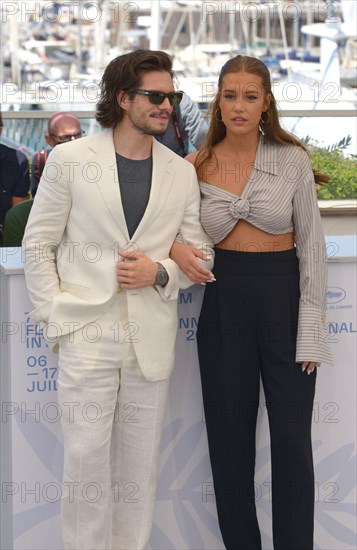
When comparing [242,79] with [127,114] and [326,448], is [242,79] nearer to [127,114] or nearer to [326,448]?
[127,114]

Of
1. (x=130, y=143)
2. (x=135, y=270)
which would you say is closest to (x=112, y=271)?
(x=135, y=270)

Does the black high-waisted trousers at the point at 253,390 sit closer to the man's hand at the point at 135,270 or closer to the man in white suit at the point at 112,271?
the man in white suit at the point at 112,271

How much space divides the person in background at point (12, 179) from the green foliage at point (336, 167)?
3082mm

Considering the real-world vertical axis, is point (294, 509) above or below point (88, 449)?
below

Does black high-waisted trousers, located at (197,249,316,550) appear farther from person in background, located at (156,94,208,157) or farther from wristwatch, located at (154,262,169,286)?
person in background, located at (156,94,208,157)

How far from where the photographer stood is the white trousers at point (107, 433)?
142 inches

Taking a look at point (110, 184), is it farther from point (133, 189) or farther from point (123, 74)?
point (123, 74)

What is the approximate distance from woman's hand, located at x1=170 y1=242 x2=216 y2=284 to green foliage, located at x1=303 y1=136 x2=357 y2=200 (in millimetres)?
4772

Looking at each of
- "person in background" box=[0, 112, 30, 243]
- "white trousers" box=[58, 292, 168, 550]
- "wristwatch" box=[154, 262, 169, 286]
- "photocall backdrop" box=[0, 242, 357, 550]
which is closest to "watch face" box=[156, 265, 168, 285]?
"wristwatch" box=[154, 262, 169, 286]

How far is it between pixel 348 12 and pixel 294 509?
496 inches

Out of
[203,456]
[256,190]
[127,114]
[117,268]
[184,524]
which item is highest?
[127,114]

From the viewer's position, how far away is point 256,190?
12.3ft

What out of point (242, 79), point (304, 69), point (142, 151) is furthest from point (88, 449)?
point (304, 69)

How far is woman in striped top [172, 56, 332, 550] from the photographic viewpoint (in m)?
3.72
